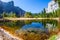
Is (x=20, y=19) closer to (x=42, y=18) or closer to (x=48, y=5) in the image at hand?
(x=42, y=18)

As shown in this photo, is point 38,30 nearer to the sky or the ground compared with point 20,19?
nearer to the ground

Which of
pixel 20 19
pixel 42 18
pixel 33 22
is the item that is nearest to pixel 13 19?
pixel 20 19

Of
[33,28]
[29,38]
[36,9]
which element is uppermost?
[36,9]

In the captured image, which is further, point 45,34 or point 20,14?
point 20,14

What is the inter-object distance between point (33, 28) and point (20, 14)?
0.73 ft

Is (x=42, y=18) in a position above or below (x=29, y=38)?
above

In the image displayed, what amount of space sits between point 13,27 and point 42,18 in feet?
1.15

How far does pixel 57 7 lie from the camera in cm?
162

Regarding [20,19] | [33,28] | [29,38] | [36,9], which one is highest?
[36,9]

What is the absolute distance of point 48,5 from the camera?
1621mm

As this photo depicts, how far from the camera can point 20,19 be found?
5.41 ft

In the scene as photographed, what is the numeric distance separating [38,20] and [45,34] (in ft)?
0.59

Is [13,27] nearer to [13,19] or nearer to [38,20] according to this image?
[13,19]

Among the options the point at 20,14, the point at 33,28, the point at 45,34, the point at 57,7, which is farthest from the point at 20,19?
the point at 57,7
